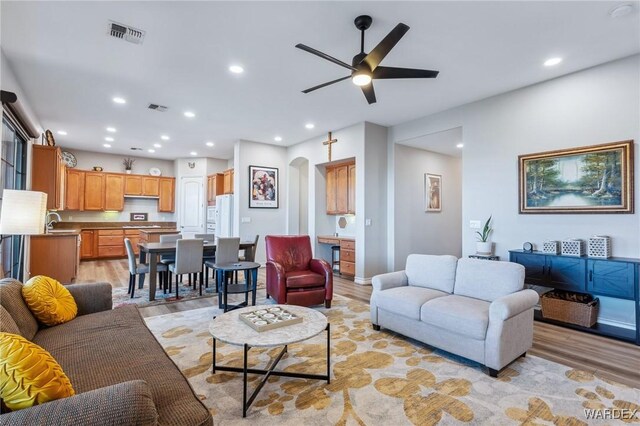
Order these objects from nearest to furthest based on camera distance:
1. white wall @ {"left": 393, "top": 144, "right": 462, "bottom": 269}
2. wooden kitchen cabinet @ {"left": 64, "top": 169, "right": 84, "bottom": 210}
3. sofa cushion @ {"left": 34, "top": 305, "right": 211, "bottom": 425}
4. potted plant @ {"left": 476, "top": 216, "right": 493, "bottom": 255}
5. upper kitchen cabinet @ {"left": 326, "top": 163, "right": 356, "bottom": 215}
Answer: sofa cushion @ {"left": 34, "top": 305, "right": 211, "bottom": 425} < potted plant @ {"left": 476, "top": 216, "right": 493, "bottom": 255} < white wall @ {"left": 393, "top": 144, "right": 462, "bottom": 269} < upper kitchen cabinet @ {"left": 326, "top": 163, "right": 356, "bottom": 215} < wooden kitchen cabinet @ {"left": 64, "top": 169, "right": 84, "bottom": 210}

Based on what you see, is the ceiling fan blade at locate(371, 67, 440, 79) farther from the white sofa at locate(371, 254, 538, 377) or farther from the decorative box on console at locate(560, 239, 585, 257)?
the decorative box on console at locate(560, 239, 585, 257)

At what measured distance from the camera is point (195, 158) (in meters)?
9.77

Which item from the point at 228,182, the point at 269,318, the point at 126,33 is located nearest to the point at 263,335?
the point at 269,318

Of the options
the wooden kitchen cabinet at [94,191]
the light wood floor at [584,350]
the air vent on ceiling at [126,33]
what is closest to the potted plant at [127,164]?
the wooden kitchen cabinet at [94,191]

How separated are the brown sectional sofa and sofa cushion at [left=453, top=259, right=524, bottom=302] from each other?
2691mm

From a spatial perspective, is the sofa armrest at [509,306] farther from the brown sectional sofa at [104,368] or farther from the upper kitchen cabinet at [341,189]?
the upper kitchen cabinet at [341,189]

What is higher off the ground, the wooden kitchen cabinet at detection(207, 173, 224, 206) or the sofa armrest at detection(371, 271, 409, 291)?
the wooden kitchen cabinet at detection(207, 173, 224, 206)

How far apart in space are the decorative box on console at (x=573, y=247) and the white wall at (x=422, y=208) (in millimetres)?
2779

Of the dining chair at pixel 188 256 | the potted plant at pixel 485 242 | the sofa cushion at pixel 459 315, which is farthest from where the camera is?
the dining chair at pixel 188 256

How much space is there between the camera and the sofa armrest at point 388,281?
136 inches

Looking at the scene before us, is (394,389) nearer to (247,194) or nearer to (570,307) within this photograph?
(570,307)

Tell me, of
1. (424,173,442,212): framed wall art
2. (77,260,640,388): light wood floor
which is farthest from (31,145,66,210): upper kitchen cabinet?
(424,173,442,212): framed wall art

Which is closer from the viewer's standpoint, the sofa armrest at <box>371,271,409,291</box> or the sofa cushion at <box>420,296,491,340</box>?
the sofa cushion at <box>420,296,491,340</box>

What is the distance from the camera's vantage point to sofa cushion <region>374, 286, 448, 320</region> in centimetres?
301
